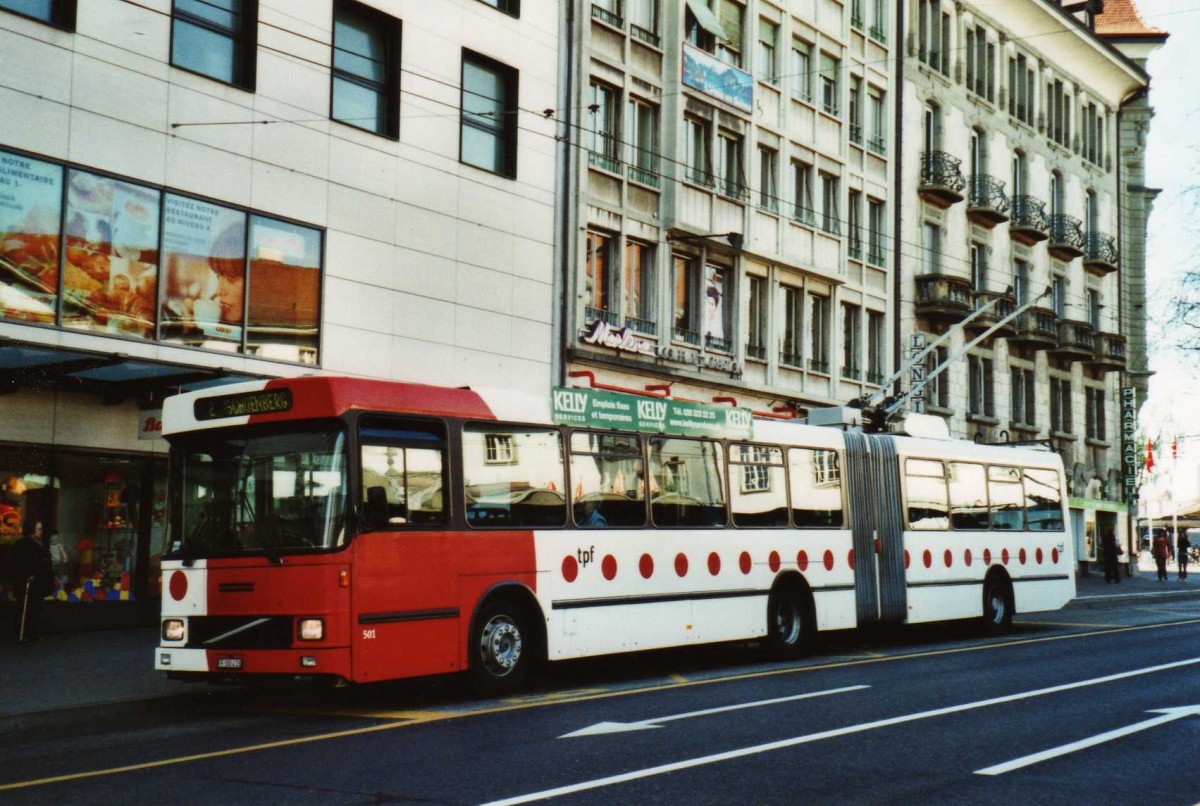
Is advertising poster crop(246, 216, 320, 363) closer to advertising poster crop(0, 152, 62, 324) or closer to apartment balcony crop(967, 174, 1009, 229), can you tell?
advertising poster crop(0, 152, 62, 324)

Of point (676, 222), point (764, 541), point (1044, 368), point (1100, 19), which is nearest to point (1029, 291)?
point (1044, 368)

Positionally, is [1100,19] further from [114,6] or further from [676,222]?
[114,6]

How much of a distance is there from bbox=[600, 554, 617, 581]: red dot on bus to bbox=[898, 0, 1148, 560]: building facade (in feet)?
79.9

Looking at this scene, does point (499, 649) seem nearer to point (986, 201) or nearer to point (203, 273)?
point (203, 273)

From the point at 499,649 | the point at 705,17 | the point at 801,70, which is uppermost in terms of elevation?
the point at 801,70

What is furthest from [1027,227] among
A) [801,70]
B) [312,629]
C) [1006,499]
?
[312,629]

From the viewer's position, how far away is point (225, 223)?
2120 centimetres

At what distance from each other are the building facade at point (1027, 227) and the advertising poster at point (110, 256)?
23.4m

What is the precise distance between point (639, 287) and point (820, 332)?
27.4 feet

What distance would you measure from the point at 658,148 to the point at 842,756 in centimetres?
2249

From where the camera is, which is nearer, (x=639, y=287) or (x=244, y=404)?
(x=244, y=404)

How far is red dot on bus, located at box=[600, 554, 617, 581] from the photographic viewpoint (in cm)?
1505

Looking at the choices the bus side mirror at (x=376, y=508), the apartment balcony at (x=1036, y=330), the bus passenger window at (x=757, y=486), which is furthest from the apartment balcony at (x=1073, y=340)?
the bus side mirror at (x=376, y=508)

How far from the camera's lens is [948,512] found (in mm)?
21656
